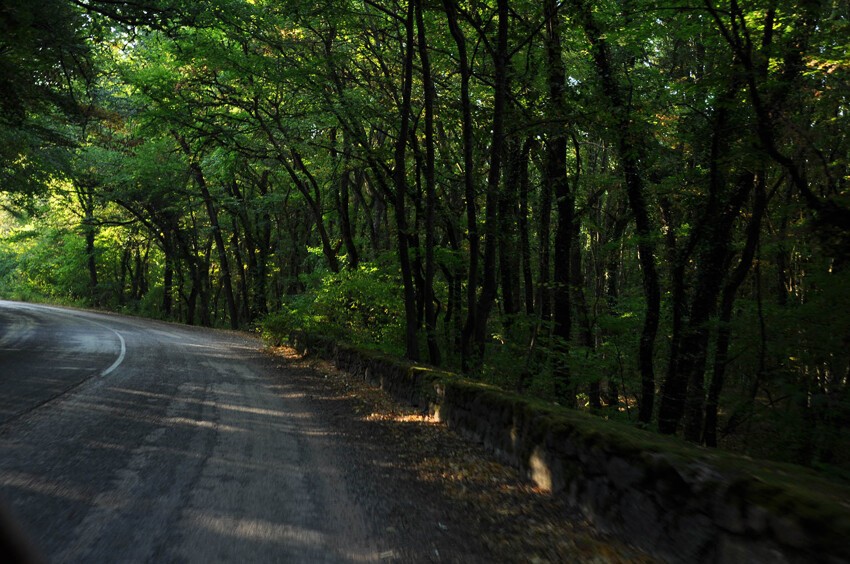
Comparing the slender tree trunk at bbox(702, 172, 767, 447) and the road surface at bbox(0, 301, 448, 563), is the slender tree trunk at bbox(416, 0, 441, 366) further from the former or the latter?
the slender tree trunk at bbox(702, 172, 767, 447)

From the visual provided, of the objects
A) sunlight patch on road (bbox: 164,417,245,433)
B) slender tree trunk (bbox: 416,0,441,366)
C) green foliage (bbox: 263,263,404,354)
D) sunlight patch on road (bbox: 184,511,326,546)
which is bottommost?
sunlight patch on road (bbox: 184,511,326,546)

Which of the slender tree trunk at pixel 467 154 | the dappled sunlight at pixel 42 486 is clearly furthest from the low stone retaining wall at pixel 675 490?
the slender tree trunk at pixel 467 154

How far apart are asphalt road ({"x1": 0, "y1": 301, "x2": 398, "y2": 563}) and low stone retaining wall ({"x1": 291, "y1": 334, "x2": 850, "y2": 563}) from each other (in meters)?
1.76

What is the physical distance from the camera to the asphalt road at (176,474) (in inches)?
160

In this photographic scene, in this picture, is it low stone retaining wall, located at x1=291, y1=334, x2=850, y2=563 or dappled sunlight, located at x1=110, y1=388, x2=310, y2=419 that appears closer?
low stone retaining wall, located at x1=291, y1=334, x2=850, y2=563

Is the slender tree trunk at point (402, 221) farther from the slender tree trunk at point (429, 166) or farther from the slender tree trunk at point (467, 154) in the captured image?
the slender tree trunk at point (467, 154)

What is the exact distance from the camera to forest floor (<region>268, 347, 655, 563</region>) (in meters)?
4.34

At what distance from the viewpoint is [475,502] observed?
5.51 metres

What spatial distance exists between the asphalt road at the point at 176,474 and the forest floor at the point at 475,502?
533 mm

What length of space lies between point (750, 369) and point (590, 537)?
797 cm

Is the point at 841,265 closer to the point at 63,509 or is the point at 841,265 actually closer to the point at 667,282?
the point at 667,282

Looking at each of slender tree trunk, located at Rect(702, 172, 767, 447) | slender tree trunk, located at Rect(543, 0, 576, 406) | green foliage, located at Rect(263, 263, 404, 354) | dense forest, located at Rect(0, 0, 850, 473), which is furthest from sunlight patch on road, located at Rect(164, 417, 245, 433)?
slender tree trunk, located at Rect(702, 172, 767, 447)

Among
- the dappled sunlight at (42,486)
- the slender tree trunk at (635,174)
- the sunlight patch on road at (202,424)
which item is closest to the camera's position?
the dappled sunlight at (42,486)

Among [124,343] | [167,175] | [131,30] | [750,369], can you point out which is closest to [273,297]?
→ [167,175]
